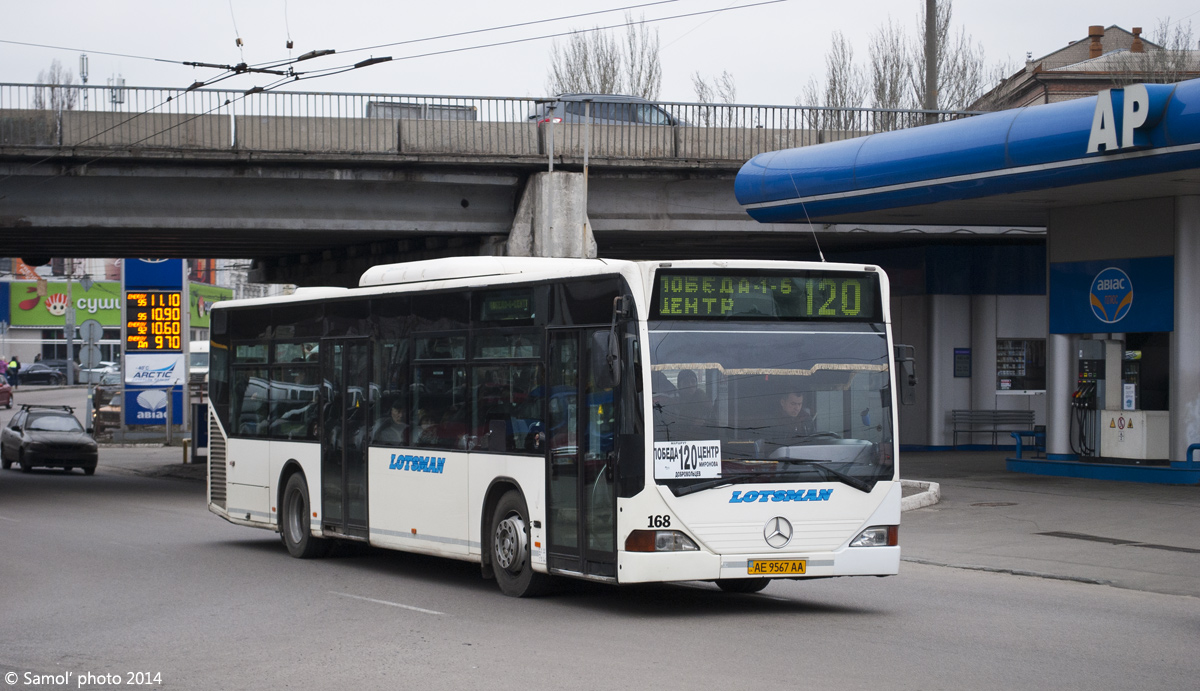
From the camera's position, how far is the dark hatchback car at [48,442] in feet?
109

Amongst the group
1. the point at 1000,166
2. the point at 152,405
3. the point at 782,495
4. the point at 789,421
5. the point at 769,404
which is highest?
the point at 1000,166

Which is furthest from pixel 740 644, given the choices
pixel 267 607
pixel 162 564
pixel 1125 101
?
pixel 1125 101

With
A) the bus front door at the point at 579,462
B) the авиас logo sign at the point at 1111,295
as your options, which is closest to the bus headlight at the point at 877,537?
the bus front door at the point at 579,462

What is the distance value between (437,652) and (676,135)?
782 inches

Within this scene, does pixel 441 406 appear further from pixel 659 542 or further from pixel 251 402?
pixel 251 402

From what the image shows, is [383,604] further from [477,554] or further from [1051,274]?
[1051,274]

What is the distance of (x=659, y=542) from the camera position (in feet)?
33.4

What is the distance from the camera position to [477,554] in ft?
39.8

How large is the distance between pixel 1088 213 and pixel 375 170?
1291 centimetres

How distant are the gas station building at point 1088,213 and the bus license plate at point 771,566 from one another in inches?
414

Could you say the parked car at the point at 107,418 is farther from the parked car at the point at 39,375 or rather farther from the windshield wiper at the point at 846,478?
the windshield wiper at the point at 846,478

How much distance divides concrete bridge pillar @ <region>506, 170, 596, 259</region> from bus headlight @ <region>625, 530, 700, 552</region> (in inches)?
673

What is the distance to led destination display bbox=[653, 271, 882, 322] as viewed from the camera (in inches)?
413

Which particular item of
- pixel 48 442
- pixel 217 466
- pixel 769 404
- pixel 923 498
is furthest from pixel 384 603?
pixel 48 442
